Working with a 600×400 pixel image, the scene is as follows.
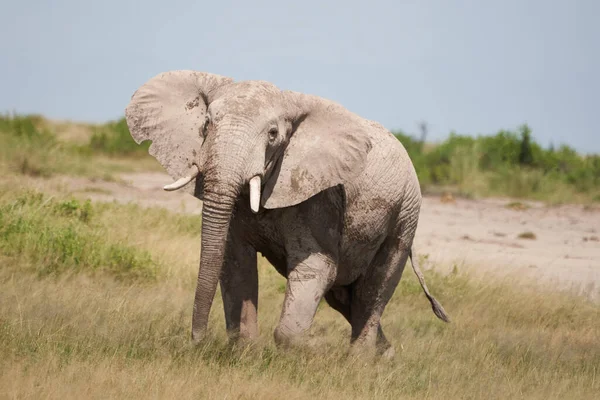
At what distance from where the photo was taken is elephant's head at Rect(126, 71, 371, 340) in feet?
19.8

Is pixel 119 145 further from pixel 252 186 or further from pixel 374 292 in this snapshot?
pixel 252 186

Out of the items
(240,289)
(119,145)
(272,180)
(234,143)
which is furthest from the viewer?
(119,145)

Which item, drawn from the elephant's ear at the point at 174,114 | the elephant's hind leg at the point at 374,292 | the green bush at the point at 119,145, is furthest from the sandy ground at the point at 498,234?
the green bush at the point at 119,145

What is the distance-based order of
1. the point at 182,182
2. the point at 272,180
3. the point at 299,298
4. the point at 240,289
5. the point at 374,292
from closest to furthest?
the point at 182,182 → the point at 272,180 → the point at 299,298 → the point at 240,289 → the point at 374,292

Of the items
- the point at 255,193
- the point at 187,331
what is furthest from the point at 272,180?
the point at 187,331

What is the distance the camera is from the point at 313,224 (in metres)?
6.73

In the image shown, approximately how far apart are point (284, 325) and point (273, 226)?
68 cm

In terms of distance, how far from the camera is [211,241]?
20.0 feet

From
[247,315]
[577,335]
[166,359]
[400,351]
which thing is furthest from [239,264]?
[577,335]

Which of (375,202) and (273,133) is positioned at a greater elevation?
(273,133)

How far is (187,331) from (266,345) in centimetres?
73

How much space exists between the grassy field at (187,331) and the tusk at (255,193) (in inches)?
41.7

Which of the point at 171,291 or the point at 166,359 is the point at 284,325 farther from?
the point at 171,291

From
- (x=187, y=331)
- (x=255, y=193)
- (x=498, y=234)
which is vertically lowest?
(x=498, y=234)
